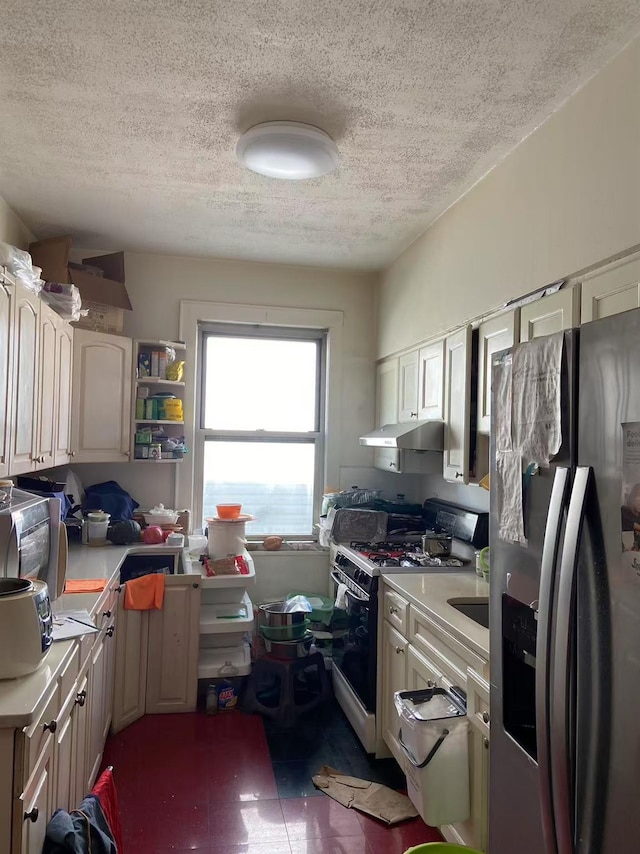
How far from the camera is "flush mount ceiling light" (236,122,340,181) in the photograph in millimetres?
2182

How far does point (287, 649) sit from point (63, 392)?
185 cm

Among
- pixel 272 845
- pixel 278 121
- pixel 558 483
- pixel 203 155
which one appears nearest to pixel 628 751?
pixel 558 483

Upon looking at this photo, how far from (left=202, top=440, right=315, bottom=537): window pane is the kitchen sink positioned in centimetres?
186

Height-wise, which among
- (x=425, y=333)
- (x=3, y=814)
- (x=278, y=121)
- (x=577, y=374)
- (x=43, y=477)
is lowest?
(x=3, y=814)

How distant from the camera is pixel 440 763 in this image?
74.5 inches

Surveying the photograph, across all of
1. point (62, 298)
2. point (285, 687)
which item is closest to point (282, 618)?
point (285, 687)

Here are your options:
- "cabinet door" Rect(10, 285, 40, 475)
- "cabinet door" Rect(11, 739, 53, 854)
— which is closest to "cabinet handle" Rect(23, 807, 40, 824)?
"cabinet door" Rect(11, 739, 53, 854)

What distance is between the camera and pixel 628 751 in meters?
1.02

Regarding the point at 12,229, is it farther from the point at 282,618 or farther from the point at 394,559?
the point at 394,559

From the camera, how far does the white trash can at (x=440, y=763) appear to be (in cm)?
189

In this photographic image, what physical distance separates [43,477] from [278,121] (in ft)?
7.81

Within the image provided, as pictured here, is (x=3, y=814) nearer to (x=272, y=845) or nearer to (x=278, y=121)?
(x=272, y=845)

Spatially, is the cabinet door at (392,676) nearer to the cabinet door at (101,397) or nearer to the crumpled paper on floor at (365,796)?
the crumpled paper on floor at (365,796)

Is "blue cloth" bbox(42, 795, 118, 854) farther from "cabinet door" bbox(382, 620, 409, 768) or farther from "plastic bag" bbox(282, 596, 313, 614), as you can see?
"plastic bag" bbox(282, 596, 313, 614)
